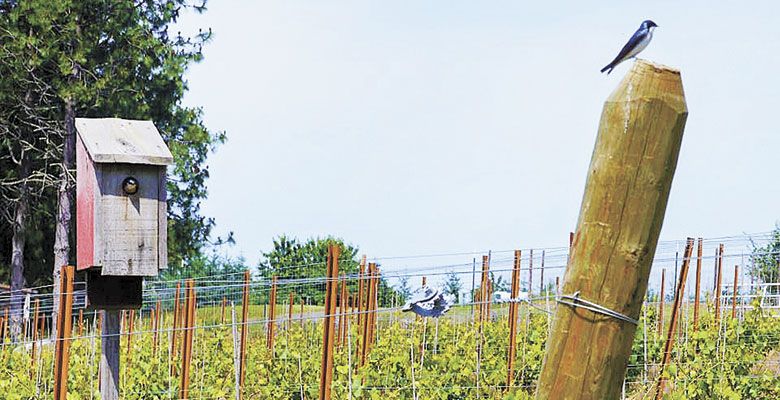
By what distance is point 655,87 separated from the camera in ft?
5.64

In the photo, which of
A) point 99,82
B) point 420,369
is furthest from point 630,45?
point 99,82

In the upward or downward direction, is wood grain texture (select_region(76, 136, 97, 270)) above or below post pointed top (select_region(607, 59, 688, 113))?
below

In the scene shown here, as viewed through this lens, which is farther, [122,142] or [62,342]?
[62,342]

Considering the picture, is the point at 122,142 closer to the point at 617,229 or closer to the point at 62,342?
the point at 62,342

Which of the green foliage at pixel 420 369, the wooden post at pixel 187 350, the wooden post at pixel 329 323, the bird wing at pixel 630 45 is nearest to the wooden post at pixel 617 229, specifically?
the bird wing at pixel 630 45

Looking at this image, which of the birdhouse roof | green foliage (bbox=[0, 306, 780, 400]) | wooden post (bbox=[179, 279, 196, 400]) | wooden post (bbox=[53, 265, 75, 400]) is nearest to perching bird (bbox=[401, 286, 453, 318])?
the birdhouse roof

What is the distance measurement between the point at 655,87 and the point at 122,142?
124 inches

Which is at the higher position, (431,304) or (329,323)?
(431,304)

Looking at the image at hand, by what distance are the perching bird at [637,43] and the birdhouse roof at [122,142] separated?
8.47ft

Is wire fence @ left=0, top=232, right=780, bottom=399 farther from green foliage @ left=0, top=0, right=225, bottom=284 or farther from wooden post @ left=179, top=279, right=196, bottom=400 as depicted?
green foliage @ left=0, top=0, right=225, bottom=284

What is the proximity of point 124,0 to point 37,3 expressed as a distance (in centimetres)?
168

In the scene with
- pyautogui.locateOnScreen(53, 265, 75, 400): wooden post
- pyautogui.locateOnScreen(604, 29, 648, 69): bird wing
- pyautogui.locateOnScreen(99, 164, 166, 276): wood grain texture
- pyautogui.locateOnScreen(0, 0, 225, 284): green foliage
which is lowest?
pyautogui.locateOnScreen(53, 265, 75, 400): wooden post

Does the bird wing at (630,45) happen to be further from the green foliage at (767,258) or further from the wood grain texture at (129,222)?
the green foliage at (767,258)

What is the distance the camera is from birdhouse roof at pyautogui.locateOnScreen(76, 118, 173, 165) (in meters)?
4.31
